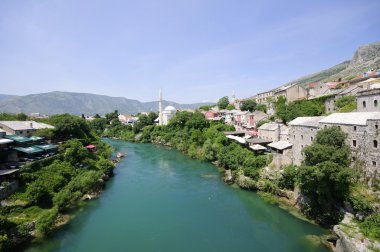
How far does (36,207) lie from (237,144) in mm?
23480

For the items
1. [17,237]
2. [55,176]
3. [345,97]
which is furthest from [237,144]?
[17,237]

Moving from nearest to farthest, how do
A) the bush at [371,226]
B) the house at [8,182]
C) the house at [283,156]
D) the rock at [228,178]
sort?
1. the bush at [371,226]
2. the house at [8,182]
3. the house at [283,156]
4. the rock at [228,178]

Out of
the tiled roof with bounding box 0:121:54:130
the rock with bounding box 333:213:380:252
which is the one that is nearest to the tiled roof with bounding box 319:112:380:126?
the rock with bounding box 333:213:380:252

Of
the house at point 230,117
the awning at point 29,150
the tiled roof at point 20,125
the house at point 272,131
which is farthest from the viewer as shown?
the house at point 230,117

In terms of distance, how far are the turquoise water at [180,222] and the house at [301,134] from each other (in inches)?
226

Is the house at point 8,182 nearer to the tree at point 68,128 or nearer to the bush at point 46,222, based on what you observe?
the bush at point 46,222

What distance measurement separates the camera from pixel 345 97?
27.8 metres

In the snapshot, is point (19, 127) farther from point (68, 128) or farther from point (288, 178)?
point (288, 178)

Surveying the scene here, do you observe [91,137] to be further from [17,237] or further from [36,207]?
[17,237]

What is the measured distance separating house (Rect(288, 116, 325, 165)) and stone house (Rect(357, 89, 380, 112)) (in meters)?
3.27

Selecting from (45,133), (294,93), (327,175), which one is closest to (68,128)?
(45,133)

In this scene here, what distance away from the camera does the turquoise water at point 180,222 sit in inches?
619

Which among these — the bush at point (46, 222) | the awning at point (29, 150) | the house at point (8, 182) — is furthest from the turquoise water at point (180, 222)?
the awning at point (29, 150)

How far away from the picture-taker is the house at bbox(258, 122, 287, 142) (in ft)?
95.0
